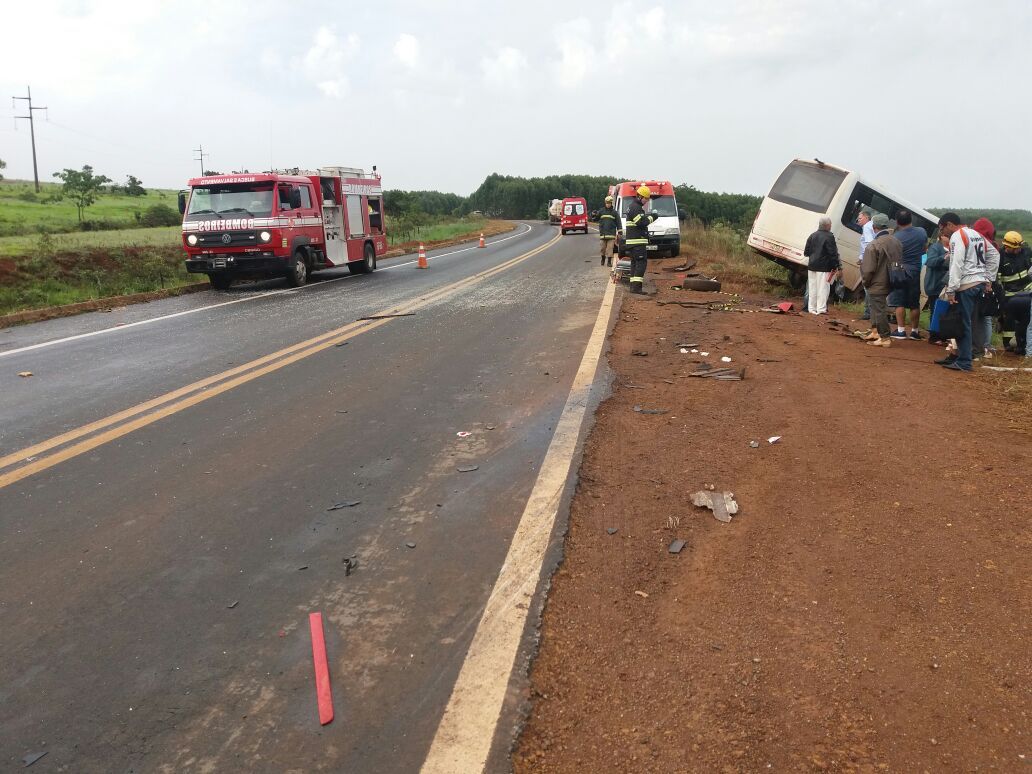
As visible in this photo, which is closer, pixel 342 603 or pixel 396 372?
pixel 342 603

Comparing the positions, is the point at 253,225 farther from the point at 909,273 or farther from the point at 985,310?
the point at 985,310

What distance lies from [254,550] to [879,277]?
908 cm

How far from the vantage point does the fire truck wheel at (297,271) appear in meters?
15.8

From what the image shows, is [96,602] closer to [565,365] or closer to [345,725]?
[345,725]

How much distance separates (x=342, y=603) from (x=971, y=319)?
7858mm

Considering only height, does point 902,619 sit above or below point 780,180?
below

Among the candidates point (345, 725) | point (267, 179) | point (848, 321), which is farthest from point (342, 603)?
point (267, 179)

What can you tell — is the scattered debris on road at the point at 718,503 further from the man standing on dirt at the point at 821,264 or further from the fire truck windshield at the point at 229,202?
the fire truck windshield at the point at 229,202

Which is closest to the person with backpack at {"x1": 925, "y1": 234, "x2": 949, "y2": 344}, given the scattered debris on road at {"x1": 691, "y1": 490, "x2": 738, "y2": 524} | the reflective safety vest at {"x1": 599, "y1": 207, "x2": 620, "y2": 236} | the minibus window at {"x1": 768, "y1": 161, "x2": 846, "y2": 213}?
the minibus window at {"x1": 768, "y1": 161, "x2": 846, "y2": 213}

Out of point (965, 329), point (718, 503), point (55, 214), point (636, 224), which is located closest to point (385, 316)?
point (636, 224)

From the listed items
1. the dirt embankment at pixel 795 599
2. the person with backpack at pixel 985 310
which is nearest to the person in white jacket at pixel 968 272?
the person with backpack at pixel 985 310

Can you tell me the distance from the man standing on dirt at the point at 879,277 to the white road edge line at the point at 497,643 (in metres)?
6.92

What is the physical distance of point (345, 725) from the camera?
7.82 feet

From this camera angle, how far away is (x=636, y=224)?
12.9 meters
